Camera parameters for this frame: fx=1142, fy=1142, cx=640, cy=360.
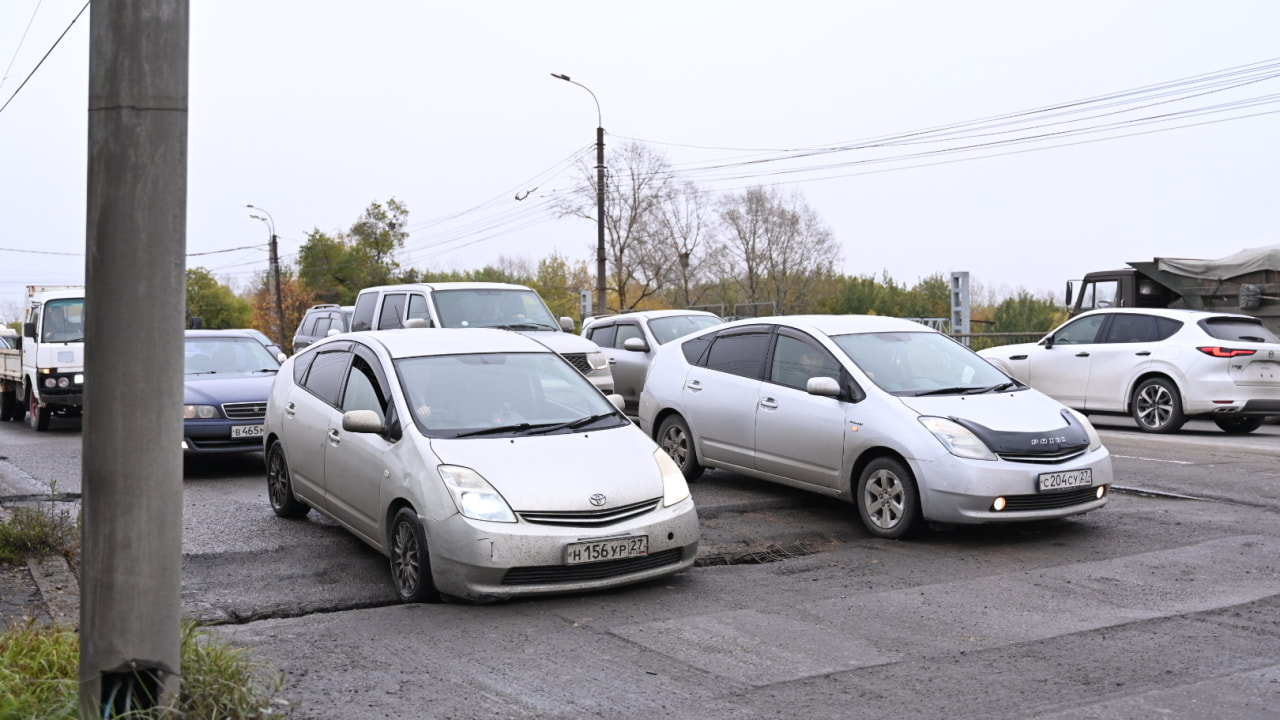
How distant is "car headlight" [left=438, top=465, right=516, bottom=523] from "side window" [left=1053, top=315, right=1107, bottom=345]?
1214cm

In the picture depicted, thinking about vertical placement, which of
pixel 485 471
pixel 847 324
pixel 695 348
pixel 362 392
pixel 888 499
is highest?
pixel 847 324

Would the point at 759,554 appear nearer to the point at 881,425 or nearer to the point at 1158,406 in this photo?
the point at 881,425

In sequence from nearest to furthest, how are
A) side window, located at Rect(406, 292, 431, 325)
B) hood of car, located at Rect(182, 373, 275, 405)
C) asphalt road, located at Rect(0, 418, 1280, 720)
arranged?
asphalt road, located at Rect(0, 418, 1280, 720), hood of car, located at Rect(182, 373, 275, 405), side window, located at Rect(406, 292, 431, 325)

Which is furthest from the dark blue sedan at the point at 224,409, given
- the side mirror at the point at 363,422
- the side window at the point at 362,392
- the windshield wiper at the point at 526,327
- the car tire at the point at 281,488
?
the side mirror at the point at 363,422

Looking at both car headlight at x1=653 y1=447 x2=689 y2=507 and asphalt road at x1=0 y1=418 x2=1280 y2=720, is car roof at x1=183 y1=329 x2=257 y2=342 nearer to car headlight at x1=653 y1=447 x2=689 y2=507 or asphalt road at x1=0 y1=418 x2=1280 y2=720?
asphalt road at x1=0 y1=418 x2=1280 y2=720

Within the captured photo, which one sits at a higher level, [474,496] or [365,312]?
[365,312]

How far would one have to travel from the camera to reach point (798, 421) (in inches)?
348

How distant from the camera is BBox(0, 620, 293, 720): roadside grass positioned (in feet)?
12.6

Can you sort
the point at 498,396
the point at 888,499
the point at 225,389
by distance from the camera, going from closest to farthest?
the point at 498,396
the point at 888,499
the point at 225,389

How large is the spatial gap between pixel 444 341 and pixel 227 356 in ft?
22.4

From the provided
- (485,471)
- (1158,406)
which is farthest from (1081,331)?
(485,471)

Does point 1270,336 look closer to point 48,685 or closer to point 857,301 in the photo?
point 48,685

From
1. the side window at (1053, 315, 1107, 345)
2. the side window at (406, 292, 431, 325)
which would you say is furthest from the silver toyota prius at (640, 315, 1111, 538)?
the side window at (1053, 315, 1107, 345)

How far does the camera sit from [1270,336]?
50.8ft
